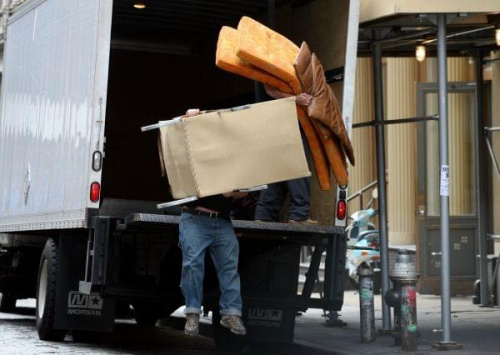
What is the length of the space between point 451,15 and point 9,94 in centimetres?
570

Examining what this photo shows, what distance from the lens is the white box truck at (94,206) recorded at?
10734 millimetres

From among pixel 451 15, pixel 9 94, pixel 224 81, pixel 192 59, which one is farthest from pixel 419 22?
pixel 9 94

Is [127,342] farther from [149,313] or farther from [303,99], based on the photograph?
[303,99]

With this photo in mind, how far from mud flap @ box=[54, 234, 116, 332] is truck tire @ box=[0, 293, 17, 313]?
4.23 meters

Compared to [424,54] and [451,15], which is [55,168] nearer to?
[451,15]

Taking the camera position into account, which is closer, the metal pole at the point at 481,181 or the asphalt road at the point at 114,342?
the asphalt road at the point at 114,342

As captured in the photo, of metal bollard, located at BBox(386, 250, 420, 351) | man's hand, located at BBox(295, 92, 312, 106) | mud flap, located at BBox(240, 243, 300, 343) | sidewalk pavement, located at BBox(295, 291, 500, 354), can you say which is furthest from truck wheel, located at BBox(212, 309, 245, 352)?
man's hand, located at BBox(295, 92, 312, 106)

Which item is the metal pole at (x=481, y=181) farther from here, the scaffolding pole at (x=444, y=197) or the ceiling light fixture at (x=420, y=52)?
the scaffolding pole at (x=444, y=197)

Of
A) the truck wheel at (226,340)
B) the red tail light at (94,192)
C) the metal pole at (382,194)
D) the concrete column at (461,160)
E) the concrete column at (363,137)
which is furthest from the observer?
the concrete column at (363,137)

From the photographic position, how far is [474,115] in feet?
55.6

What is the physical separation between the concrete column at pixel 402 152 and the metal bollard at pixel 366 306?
901 centimetres

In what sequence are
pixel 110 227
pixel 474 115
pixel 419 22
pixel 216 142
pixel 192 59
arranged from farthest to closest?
pixel 474 115 → pixel 192 59 → pixel 419 22 → pixel 110 227 → pixel 216 142

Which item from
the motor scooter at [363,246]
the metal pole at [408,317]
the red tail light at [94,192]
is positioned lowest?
the metal pole at [408,317]

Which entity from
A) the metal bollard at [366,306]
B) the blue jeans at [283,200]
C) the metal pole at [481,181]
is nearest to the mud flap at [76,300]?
the blue jeans at [283,200]
